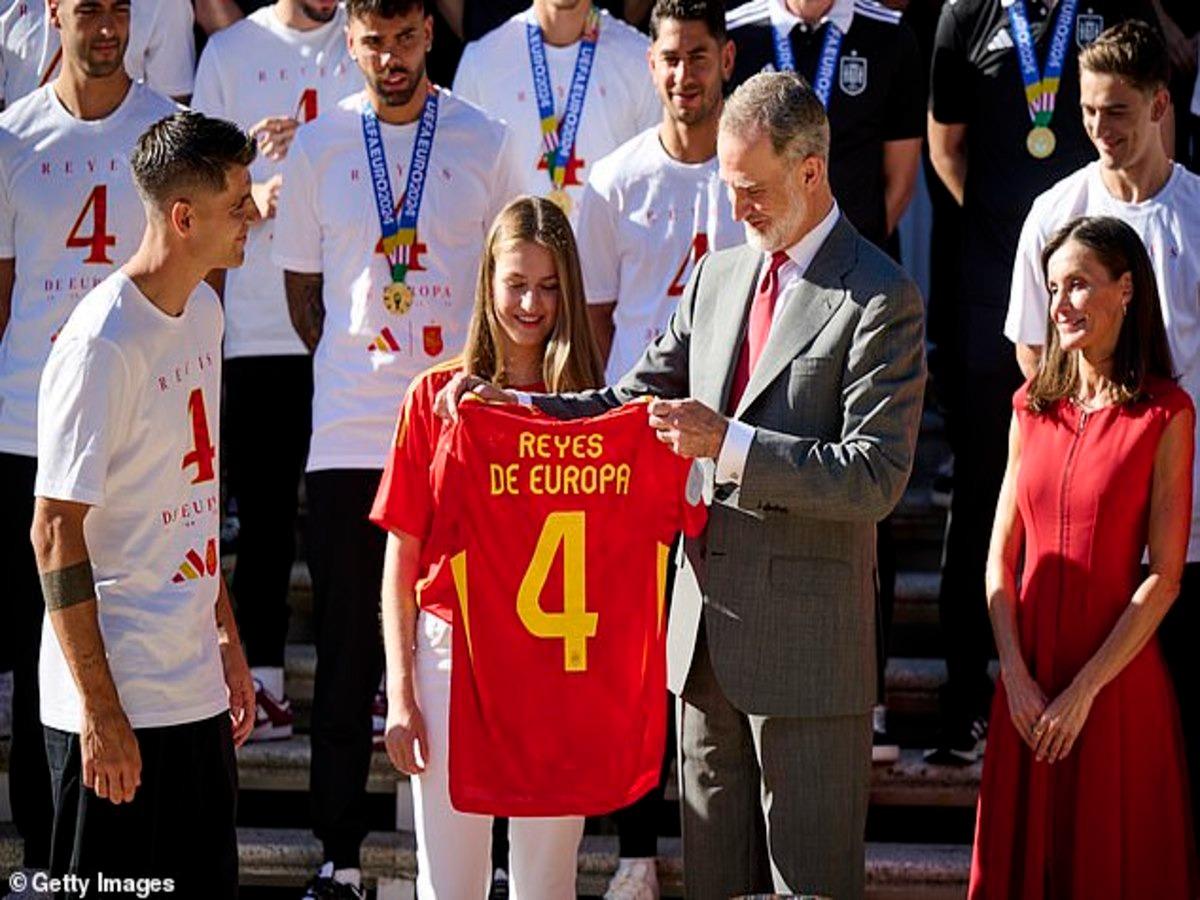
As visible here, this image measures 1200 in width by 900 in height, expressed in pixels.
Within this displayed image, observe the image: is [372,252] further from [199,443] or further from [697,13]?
[199,443]

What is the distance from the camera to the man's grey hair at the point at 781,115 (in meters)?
4.66

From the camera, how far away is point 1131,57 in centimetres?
599

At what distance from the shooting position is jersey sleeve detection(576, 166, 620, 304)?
6492 millimetres

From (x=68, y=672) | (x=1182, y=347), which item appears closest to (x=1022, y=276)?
(x=1182, y=347)

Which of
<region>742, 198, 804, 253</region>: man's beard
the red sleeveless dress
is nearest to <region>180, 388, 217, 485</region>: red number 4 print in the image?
<region>742, 198, 804, 253</region>: man's beard

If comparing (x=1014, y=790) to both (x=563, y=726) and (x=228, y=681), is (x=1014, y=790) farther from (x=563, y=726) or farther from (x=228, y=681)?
(x=228, y=681)

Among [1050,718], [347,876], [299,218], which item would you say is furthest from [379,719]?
[1050,718]

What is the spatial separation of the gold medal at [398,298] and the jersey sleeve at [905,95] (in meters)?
1.76

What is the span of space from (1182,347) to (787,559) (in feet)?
6.10

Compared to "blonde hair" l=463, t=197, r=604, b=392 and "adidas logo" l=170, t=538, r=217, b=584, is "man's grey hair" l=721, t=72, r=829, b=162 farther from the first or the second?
"adidas logo" l=170, t=538, r=217, b=584

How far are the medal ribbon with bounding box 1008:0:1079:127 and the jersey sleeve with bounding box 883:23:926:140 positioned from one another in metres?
0.35

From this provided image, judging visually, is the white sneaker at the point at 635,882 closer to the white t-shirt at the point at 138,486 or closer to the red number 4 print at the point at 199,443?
the white t-shirt at the point at 138,486

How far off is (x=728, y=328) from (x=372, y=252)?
1.83 m

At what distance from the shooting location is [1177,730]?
546cm
